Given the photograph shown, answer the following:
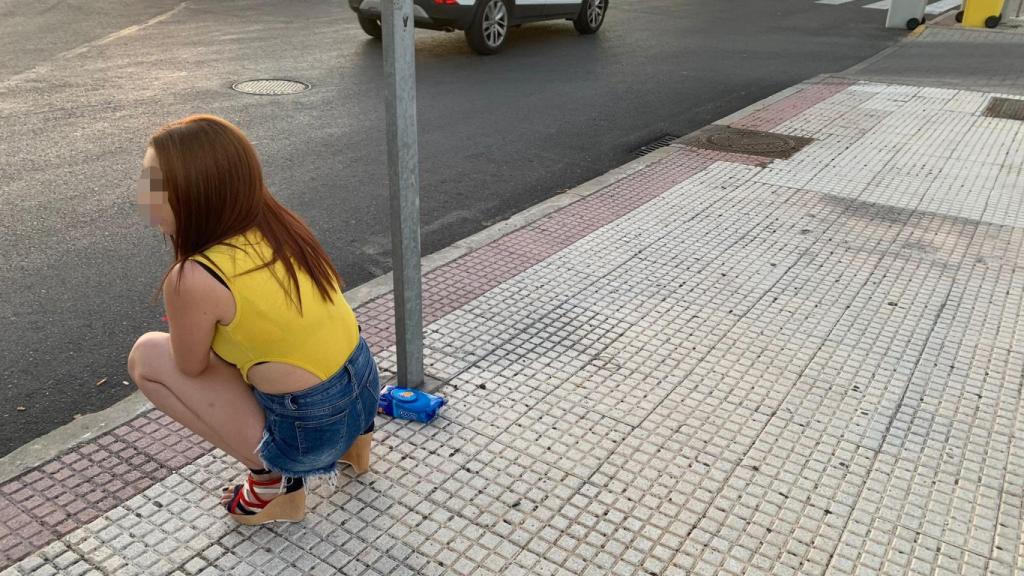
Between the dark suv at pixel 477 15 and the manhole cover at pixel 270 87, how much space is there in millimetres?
2443

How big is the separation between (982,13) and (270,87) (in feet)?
42.9

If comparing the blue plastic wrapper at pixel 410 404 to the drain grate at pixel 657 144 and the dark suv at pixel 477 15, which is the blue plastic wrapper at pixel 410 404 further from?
the dark suv at pixel 477 15

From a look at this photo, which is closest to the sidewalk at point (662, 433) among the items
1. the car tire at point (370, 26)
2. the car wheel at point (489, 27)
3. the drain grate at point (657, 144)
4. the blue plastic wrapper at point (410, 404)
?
the blue plastic wrapper at point (410, 404)

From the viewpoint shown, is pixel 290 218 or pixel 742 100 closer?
pixel 290 218

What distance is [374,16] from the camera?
38.4 ft

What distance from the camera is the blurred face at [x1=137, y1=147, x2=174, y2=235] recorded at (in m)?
2.52

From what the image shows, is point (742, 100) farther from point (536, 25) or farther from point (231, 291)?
point (231, 291)

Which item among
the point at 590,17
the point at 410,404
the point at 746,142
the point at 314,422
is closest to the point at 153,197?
the point at 314,422

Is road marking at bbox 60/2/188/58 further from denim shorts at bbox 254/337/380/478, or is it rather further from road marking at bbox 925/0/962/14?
road marking at bbox 925/0/962/14

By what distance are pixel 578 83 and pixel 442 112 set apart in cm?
227

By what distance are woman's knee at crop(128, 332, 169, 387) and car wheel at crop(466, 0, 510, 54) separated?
31.6ft

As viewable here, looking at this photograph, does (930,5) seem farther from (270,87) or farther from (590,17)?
(270,87)

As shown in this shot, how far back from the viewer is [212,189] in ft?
8.38

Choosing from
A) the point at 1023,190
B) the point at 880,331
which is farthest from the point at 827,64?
the point at 880,331
